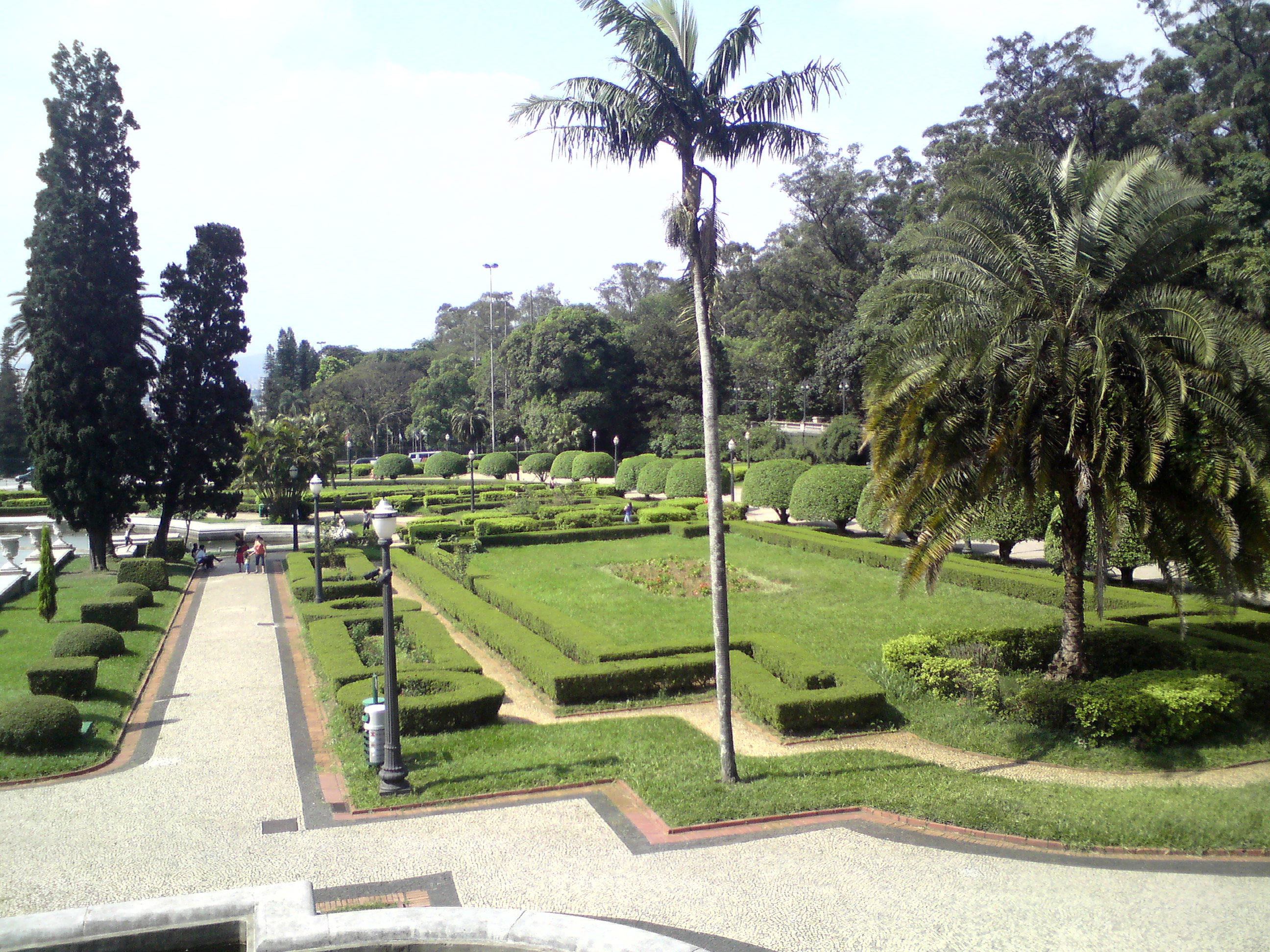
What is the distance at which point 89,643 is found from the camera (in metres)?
14.6

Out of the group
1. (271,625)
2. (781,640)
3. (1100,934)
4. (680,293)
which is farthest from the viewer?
(271,625)

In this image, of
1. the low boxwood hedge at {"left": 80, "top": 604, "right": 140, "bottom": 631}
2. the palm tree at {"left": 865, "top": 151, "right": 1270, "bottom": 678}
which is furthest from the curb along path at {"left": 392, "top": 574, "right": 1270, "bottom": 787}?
the low boxwood hedge at {"left": 80, "top": 604, "right": 140, "bottom": 631}

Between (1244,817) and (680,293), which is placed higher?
(680,293)

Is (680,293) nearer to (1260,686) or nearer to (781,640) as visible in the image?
(781,640)

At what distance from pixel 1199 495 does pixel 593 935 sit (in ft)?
28.7

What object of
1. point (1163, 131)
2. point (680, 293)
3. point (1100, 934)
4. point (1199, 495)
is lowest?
point (1100, 934)

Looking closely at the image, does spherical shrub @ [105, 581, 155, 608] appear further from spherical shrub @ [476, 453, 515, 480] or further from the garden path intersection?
spherical shrub @ [476, 453, 515, 480]

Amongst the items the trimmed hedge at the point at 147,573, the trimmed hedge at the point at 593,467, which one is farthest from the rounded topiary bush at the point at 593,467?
the trimmed hedge at the point at 147,573

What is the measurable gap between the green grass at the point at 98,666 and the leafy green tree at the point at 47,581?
374 mm

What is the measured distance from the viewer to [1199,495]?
10617mm

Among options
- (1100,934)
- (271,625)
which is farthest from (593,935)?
(271,625)

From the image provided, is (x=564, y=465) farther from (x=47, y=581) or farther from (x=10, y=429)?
(x=10, y=429)

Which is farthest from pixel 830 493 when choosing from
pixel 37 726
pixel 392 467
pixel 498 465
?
pixel 392 467

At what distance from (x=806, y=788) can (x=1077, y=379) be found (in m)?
5.73
